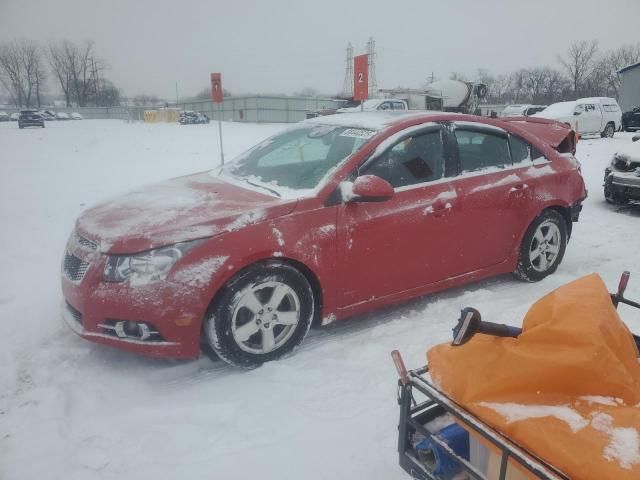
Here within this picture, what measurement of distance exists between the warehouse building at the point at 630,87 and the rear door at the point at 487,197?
4768cm

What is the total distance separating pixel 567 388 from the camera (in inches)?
59.4

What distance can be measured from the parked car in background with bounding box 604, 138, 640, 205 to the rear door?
406 centimetres

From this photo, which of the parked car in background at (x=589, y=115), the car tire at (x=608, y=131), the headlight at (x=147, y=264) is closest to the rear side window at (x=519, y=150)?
the headlight at (x=147, y=264)

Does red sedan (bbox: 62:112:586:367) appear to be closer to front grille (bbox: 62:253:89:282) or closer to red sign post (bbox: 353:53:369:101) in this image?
front grille (bbox: 62:253:89:282)

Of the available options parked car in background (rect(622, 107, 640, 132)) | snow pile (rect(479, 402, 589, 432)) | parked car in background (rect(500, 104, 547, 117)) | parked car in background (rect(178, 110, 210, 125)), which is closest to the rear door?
snow pile (rect(479, 402, 589, 432))

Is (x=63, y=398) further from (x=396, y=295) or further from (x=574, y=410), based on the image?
(x=574, y=410)

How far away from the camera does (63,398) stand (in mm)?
2846

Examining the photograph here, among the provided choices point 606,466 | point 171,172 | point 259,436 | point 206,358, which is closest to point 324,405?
point 259,436

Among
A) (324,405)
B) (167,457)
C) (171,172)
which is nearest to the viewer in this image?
(167,457)

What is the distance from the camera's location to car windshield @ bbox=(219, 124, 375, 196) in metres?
3.60

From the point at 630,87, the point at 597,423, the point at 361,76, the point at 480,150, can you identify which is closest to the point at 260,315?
the point at 597,423

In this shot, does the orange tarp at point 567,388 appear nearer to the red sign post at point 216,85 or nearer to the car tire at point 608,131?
the red sign post at point 216,85

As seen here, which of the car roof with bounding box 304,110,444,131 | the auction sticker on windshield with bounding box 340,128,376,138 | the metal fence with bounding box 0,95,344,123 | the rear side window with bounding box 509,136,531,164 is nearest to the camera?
the auction sticker on windshield with bounding box 340,128,376,138

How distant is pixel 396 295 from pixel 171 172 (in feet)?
29.1
